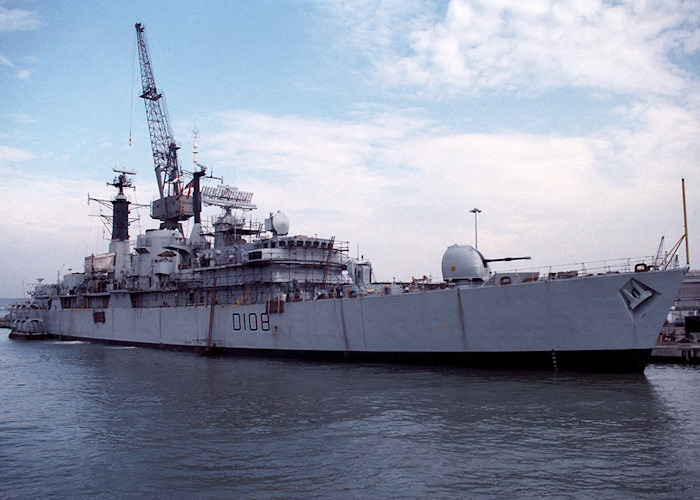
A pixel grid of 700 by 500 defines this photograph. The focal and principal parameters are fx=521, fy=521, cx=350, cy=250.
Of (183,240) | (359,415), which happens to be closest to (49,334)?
(183,240)

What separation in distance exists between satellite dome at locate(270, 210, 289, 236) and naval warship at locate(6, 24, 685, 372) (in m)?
0.08

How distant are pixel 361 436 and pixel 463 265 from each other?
1191 centimetres

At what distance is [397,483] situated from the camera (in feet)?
31.1

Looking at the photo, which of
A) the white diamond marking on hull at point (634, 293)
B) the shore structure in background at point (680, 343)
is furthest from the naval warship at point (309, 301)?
the shore structure in background at point (680, 343)

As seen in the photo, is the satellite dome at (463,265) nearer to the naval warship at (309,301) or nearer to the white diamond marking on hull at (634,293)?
the naval warship at (309,301)

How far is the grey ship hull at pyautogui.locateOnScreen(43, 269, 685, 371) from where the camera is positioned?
18.0 m

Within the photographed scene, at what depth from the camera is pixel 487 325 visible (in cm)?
2031

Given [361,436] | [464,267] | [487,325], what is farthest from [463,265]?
[361,436]

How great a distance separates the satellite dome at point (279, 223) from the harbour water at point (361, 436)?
1131cm

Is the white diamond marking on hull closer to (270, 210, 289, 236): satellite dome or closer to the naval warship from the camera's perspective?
the naval warship

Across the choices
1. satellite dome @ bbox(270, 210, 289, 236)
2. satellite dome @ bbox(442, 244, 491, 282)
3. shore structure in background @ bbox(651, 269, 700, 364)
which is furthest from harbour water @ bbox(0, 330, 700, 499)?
satellite dome @ bbox(270, 210, 289, 236)

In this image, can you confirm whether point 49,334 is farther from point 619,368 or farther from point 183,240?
point 619,368

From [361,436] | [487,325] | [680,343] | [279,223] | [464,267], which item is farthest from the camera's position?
[279,223]

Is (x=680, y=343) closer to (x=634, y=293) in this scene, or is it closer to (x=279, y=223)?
(x=634, y=293)
